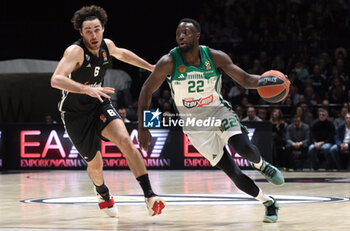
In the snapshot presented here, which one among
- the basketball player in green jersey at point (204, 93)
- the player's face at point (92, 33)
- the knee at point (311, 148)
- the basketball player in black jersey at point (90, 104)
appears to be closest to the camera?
the basketball player in green jersey at point (204, 93)

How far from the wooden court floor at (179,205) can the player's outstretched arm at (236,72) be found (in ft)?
4.44

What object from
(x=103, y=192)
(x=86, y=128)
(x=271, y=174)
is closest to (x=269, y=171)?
(x=271, y=174)

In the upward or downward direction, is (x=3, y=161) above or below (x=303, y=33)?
below

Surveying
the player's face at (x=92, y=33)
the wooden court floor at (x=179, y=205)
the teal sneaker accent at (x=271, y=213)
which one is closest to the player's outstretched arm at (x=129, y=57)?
the player's face at (x=92, y=33)

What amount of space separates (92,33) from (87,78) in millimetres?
480

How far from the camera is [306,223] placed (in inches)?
254

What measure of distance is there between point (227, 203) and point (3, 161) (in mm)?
9444

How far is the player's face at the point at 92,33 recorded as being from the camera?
7.30 metres

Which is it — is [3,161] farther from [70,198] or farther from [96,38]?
[96,38]

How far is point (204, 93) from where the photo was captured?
6.95 m

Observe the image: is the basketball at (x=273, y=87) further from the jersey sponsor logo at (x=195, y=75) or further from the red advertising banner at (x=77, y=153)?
the red advertising banner at (x=77, y=153)

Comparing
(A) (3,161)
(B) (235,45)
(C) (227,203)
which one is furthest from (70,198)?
(B) (235,45)

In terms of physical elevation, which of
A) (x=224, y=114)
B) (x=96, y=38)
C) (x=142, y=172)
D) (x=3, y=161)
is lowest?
(x=3, y=161)

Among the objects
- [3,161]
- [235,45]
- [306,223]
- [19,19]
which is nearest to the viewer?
[306,223]
